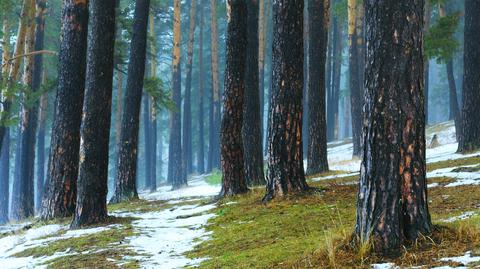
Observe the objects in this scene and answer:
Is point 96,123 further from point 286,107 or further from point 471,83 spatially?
point 471,83

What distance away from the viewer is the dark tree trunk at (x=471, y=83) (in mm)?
14328

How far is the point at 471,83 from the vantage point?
14398 millimetres

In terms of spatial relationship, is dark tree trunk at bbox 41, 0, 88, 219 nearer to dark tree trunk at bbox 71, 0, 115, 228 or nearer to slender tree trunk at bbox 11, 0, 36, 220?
dark tree trunk at bbox 71, 0, 115, 228

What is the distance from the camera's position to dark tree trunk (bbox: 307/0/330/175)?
15.1m

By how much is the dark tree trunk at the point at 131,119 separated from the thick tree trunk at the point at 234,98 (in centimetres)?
541

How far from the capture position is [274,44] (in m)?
9.24

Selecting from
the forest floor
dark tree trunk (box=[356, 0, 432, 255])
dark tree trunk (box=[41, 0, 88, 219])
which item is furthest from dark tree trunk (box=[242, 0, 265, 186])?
dark tree trunk (box=[356, 0, 432, 255])

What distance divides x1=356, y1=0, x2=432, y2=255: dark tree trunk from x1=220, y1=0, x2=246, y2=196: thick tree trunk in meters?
5.95

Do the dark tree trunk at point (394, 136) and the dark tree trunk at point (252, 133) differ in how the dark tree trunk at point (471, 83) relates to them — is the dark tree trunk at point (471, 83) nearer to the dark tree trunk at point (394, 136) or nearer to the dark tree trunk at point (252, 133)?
the dark tree trunk at point (252, 133)

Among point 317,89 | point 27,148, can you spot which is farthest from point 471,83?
point 27,148

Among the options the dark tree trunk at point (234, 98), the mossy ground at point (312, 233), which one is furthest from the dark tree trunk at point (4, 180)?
the mossy ground at point (312, 233)

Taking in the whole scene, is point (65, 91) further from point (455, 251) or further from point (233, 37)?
point (455, 251)

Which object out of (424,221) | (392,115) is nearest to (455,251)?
(424,221)

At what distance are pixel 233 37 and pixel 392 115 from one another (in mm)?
6394
